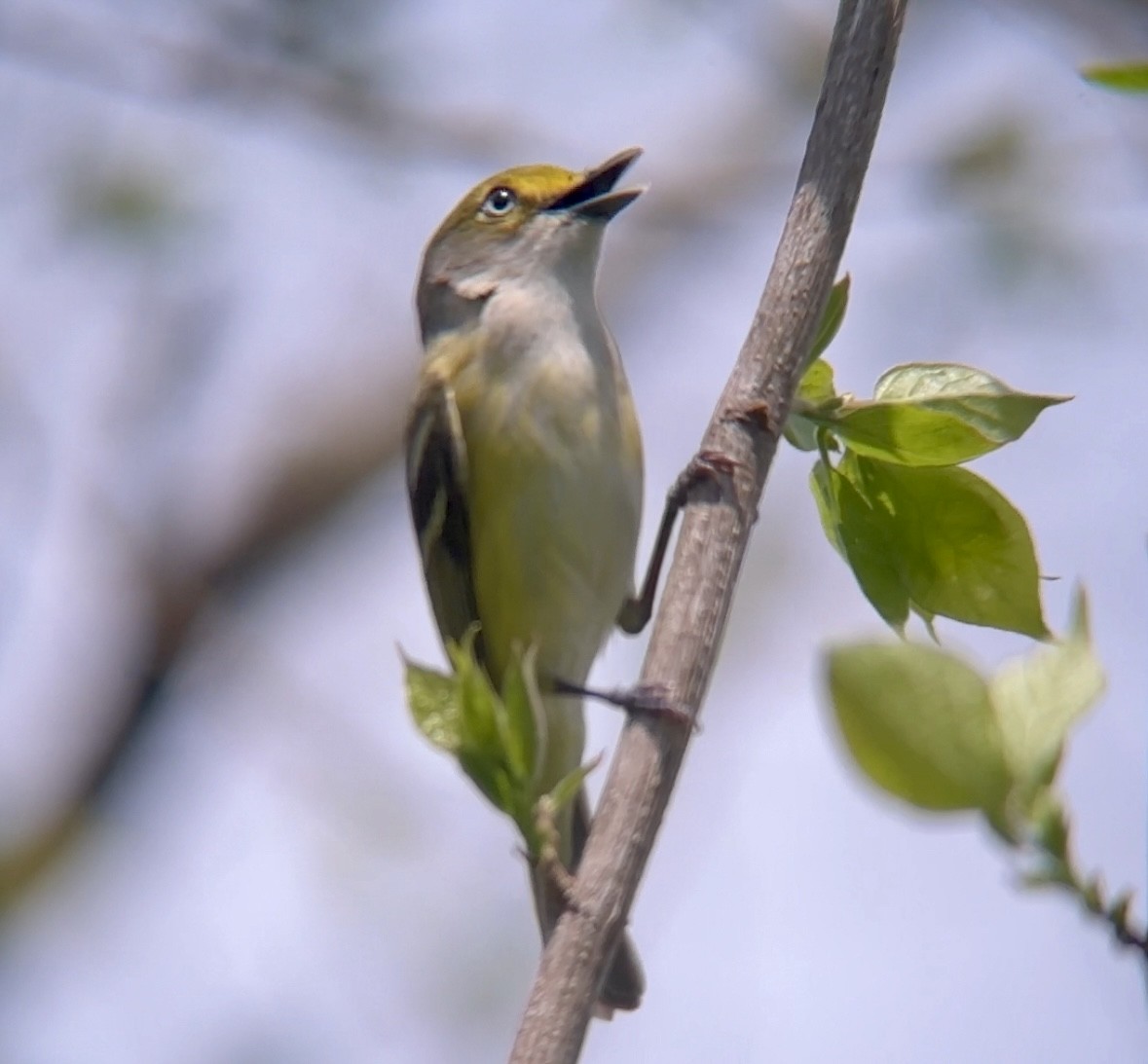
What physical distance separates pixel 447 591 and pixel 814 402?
263 centimetres

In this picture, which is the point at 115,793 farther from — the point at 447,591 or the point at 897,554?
the point at 897,554

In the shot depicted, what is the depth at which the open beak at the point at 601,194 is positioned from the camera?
4445 millimetres

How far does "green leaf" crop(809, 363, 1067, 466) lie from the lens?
2.11 m

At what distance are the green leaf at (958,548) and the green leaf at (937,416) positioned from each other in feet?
0.15

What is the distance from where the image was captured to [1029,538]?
2092 millimetres

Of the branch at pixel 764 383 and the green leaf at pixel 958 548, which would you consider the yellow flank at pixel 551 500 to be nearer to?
the branch at pixel 764 383

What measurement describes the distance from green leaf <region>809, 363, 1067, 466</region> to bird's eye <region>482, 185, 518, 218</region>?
10.4 ft

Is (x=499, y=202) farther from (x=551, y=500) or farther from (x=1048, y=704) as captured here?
(x=1048, y=704)

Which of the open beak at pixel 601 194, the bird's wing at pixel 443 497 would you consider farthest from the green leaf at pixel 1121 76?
the bird's wing at pixel 443 497

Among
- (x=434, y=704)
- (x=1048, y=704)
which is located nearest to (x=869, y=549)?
(x=434, y=704)

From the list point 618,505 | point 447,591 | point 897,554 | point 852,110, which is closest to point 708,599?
point 897,554

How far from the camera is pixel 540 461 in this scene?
14.8ft

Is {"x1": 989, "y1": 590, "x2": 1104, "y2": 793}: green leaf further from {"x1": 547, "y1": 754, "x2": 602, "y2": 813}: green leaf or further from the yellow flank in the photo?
the yellow flank

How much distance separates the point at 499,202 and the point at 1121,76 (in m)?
4.05
